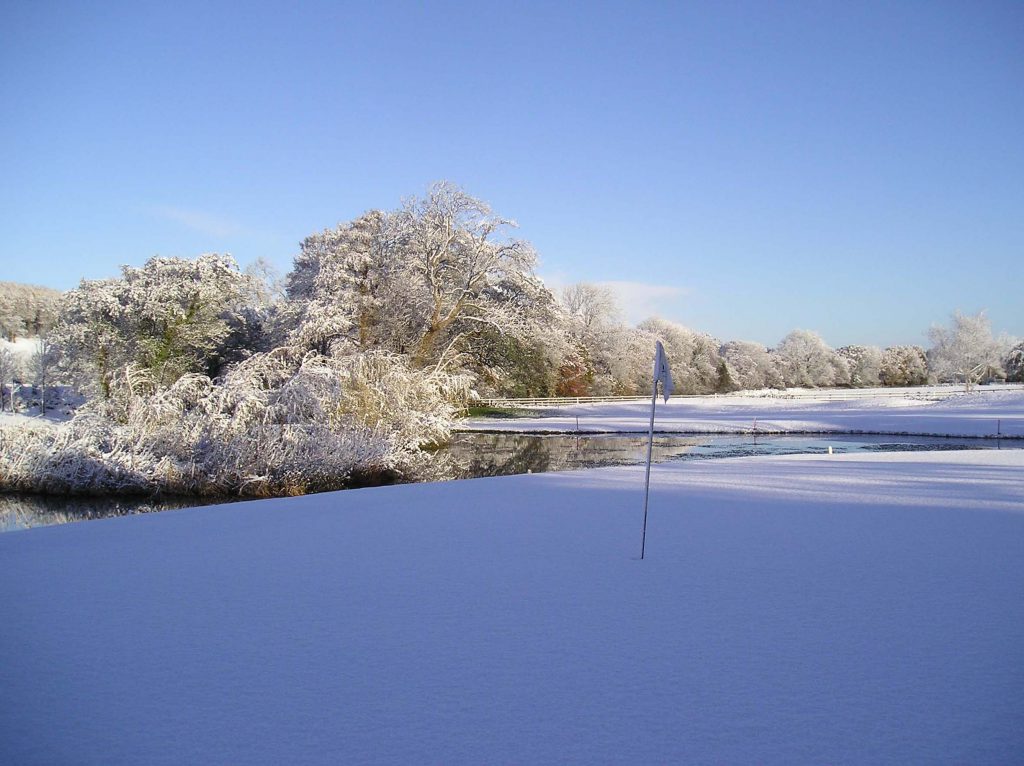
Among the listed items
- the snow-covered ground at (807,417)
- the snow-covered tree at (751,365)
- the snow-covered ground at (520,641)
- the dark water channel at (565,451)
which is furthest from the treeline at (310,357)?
Result: the snow-covered tree at (751,365)

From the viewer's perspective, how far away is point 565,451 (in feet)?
74.4

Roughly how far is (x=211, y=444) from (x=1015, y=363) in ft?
318

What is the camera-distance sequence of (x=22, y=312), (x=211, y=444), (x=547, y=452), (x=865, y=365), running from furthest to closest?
(x=865, y=365) < (x=22, y=312) < (x=547, y=452) < (x=211, y=444)

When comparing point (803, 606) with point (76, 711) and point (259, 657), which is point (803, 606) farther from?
point (76, 711)

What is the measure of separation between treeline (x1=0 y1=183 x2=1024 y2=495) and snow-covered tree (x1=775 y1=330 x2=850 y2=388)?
3867 centimetres

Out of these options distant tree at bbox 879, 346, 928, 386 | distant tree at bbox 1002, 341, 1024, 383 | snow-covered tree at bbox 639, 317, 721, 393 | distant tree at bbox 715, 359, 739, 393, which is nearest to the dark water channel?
snow-covered tree at bbox 639, 317, 721, 393

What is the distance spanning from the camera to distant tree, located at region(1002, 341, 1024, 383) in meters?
82.7

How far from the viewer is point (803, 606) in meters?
4.75

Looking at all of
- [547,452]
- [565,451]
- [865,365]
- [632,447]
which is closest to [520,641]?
[547,452]

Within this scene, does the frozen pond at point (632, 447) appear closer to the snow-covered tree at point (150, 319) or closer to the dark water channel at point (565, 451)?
the dark water channel at point (565, 451)

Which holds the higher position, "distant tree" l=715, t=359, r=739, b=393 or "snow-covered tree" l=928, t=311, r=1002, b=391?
"snow-covered tree" l=928, t=311, r=1002, b=391

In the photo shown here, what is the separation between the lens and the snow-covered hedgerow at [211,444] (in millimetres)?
Result: 13914

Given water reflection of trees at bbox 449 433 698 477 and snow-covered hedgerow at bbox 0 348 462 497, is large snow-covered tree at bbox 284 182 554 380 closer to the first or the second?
water reflection of trees at bbox 449 433 698 477

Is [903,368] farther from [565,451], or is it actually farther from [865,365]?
[565,451]
